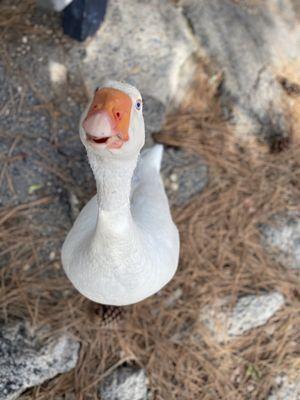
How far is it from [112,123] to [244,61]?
5.86 ft

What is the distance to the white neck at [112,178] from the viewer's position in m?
1.08

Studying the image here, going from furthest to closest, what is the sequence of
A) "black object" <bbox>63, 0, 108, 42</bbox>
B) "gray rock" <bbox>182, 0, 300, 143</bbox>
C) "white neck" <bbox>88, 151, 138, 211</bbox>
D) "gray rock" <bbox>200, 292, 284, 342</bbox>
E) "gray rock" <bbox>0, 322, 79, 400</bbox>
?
"gray rock" <bbox>182, 0, 300, 143</bbox> → "black object" <bbox>63, 0, 108, 42</bbox> → "gray rock" <bbox>200, 292, 284, 342</bbox> → "gray rock" <bbox>0, 322, 79, 400</bbox> → "white neck" <bbox>88, 151, 138, 211</bbox>

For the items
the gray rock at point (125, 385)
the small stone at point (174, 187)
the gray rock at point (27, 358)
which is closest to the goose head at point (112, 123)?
the gray rock at point (27, 358)

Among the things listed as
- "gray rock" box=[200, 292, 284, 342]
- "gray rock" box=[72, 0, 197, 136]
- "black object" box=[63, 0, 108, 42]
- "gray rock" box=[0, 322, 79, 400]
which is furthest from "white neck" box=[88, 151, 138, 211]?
"black object" box=[63, 0, 108, 42]

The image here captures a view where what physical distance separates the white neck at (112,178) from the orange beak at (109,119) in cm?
8

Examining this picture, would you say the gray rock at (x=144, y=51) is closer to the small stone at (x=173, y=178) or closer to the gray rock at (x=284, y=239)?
the small stone at (x=173, y=178)

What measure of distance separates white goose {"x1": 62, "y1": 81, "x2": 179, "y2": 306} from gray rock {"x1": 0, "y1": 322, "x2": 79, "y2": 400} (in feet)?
1.26

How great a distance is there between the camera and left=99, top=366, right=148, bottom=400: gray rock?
70.5 inches

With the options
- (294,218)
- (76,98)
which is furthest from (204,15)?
(294,218)

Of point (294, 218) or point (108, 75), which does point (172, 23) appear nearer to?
point (108, 75)

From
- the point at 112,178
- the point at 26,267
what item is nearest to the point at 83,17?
the point at 26,267

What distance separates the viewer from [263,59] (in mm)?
2562

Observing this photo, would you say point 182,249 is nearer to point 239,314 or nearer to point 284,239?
point 239,314

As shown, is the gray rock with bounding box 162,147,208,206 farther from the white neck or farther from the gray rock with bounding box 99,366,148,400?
the white neck
